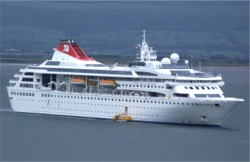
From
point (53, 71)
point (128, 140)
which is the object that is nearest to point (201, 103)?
point (128, 140)

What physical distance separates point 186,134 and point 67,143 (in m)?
5.49

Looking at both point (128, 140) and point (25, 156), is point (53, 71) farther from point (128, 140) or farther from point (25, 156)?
point (25, 156)

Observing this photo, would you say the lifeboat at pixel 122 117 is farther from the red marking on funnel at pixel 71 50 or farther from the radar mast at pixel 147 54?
the red marking on funnel at pixel 71 50

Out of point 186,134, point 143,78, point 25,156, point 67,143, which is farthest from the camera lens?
point 143,78

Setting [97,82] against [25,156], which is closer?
[25,156]

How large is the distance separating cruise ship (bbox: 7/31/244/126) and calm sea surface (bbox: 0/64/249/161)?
1.70ft

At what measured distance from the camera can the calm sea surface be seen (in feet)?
123

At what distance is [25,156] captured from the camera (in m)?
37.1

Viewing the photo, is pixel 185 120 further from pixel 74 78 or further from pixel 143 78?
pixel 74 78

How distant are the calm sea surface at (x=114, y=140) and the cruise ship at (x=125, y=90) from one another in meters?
0.52

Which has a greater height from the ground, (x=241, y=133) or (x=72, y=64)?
(x=72, y=64)

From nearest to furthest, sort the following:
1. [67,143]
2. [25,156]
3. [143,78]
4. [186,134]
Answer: [25,156] → [67,143] → [186,134] → [143,78]

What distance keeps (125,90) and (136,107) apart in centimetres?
113

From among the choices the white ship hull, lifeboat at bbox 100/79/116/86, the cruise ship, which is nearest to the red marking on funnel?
the cruise ship
